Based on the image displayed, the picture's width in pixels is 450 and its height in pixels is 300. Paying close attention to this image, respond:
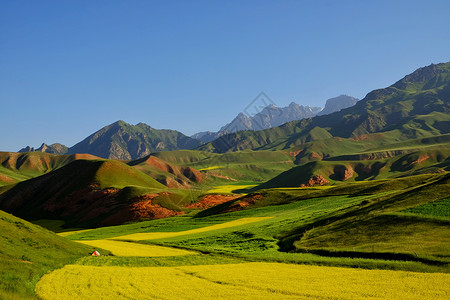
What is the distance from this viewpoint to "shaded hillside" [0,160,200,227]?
121 meters

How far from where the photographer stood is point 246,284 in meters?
28.8

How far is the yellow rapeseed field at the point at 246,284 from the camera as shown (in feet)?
81.8

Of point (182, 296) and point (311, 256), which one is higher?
point (182, 296)

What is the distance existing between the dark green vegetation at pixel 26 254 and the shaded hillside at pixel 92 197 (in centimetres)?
7003

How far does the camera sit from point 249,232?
62000mm

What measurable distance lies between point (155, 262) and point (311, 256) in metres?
18.4

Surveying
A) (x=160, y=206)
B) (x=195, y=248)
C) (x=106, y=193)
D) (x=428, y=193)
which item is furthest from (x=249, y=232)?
(x=106, y=193)

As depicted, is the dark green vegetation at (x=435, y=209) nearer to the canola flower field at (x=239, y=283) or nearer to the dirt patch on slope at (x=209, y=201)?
the canola flower field at (x=239, y=283)

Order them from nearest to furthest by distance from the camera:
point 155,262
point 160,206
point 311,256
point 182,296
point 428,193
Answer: point 182,296 < point 311,256 < point 155,262 < point 428,193 < point 160,206

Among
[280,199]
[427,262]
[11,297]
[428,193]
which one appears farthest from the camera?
[280,199]

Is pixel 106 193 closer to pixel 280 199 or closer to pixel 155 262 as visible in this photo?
pixel 280 199

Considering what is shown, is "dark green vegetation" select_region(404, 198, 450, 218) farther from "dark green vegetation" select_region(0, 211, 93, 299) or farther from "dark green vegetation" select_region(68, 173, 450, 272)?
"dark green vegetation" select_region(0, 211, 93, 299)

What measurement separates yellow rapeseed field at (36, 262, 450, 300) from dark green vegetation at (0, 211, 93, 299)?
1.36 meters

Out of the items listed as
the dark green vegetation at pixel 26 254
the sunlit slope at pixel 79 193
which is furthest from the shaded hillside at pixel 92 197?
the dark green vegetation at pixel 26 254
